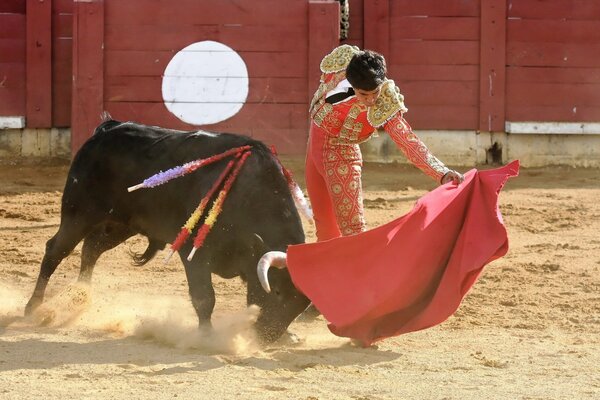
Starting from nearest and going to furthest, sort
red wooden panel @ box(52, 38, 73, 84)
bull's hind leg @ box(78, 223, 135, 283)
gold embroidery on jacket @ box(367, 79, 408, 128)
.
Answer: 1. gold embroidery on jacket @ box(367, 79, 408, 128)
2. bull's hind leg @ box(78, 223, 135, 283)
3. red wooden panel @ box(52, 38, 73, 84)

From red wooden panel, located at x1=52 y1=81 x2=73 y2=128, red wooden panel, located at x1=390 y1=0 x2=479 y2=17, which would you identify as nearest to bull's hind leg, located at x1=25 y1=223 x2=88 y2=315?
red wooden panel, located at x1=52 y1=81 x2=73 y2=128

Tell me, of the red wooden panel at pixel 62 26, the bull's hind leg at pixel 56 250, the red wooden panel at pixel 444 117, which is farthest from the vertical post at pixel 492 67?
the bull's hind leg at pixel 56 250

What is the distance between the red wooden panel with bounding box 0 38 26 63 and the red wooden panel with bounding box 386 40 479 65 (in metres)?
2.54

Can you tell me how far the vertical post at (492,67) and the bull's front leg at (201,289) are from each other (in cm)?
470

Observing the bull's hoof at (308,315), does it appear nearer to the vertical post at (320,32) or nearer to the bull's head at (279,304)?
the bull's head at (279,304)

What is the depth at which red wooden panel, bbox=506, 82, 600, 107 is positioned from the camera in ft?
27.9

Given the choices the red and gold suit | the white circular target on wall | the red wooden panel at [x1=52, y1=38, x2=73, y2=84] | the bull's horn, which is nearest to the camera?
the bull's horn

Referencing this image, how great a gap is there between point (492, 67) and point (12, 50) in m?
3.34

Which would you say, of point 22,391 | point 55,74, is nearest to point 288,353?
point 22,391

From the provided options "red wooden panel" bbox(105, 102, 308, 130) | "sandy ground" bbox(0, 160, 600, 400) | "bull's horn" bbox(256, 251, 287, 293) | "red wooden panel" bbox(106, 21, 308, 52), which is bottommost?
"sandy ground" bbox(0, 160, 600, 400)

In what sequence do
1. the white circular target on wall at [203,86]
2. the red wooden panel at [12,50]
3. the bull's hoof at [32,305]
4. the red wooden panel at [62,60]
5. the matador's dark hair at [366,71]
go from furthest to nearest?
the red wooden panel at [62,60] → the red wooden panel at [12,50] → the white circular target on wall at [203,86] → the bull's hoof at [32,305] → the matador's dark hair at [366,71]

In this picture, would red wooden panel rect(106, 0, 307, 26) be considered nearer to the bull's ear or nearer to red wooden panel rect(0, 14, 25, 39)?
red wooden panel rect(0, 14, 25, 39)

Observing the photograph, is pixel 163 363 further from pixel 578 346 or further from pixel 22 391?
pixel 578 346

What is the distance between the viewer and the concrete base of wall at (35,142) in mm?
8172
